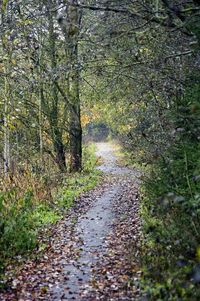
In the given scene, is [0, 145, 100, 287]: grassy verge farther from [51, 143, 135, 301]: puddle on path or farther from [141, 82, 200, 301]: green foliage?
[141, 82, 200, 301]: green foliage

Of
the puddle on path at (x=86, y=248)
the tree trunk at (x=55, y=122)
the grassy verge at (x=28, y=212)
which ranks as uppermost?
the tree trunk at (x=55, y=122)

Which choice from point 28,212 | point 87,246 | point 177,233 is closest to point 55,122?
point 28,212

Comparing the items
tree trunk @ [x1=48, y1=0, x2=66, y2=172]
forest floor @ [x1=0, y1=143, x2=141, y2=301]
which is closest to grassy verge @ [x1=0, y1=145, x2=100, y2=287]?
forest floor @ [x1=0, y1=143, x2=141, y2=301]

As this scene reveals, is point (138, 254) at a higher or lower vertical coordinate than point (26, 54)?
lower

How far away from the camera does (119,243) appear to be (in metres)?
9.31

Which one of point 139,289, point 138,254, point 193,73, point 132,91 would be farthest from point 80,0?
point 139,289

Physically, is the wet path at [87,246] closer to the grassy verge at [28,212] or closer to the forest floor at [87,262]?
the forest floor at [87,262]

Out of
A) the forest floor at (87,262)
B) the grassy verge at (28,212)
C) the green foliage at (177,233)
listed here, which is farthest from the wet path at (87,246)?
the green foliage at (177,233)

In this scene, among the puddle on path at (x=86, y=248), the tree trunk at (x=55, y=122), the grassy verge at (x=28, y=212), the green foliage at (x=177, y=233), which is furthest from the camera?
the tree trunk at (x=55, y=122)

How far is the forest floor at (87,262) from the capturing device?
6.80m

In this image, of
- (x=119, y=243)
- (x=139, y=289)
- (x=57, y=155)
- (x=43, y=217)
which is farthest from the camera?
(x=57, y=155)

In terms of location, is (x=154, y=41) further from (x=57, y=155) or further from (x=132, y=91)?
(x=57, y=155)

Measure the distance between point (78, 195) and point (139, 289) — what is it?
8.64 metres

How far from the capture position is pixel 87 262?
8258 millimetres
